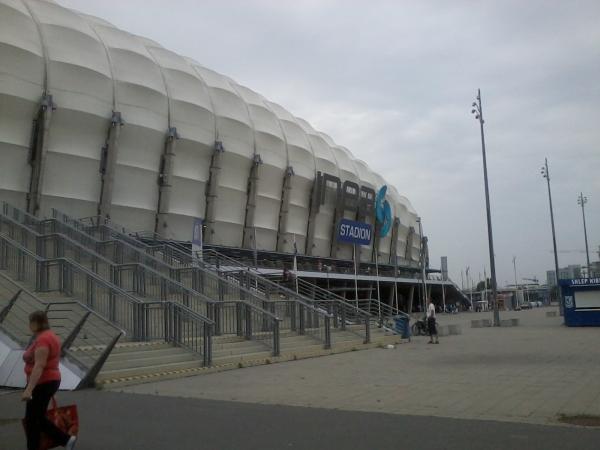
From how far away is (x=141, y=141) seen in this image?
3469cm

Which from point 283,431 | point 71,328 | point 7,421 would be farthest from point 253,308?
point 283,431

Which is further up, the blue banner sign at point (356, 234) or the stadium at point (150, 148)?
the stadium at point (150, 148)

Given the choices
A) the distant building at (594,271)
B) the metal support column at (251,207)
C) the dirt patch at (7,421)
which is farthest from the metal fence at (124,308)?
the metal support column at (251,207)

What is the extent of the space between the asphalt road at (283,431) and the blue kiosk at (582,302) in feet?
72.8

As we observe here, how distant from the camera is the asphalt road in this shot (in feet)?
19.9

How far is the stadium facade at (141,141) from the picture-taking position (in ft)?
99.1

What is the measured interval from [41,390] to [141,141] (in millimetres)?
30543

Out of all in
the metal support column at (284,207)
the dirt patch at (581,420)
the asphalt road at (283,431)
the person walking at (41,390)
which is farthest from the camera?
the metal support column at (284,207)

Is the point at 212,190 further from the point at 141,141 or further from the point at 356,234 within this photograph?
the point at 356,234

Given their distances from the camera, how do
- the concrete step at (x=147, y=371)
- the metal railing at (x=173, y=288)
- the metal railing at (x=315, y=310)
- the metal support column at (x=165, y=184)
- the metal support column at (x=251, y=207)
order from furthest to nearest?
the metal support column at (x=251, y=207) → the metal support column at (x=165, y=184) → the metal railing at (x=315, y=310) → the metal railing at (x=173, y=288) → the concrete step at (x=147, y=371)

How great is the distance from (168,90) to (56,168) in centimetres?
883

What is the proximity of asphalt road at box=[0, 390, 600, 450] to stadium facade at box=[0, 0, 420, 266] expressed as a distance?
2468cm

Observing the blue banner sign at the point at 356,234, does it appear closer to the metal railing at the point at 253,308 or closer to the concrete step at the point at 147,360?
the metal railing at the point at 253,308

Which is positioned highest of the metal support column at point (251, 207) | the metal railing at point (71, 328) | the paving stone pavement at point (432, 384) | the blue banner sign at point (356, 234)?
the metal support column at point (251, 207)
